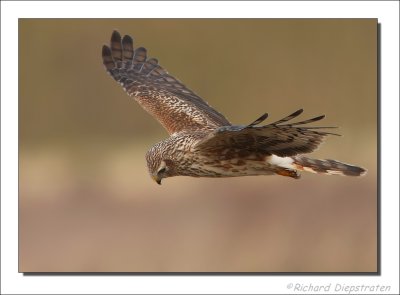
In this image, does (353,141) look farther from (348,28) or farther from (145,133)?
(145,133)

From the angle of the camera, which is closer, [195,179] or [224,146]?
[224,146]

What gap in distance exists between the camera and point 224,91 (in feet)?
40.7

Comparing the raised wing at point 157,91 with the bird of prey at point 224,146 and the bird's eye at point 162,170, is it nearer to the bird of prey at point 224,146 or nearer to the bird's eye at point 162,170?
the bird of prey at point 224,146

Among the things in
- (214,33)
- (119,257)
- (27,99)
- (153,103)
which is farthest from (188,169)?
(27,99)

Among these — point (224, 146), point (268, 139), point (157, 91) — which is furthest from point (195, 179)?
point (268, 139)

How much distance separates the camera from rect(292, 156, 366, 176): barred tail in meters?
7.22

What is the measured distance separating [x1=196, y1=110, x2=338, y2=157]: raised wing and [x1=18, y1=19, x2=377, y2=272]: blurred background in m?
2.09

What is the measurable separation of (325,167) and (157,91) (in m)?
1.61

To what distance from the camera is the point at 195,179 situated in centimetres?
1128

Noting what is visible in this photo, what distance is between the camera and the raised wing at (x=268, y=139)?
674 cm

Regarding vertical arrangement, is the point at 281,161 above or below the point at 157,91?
below

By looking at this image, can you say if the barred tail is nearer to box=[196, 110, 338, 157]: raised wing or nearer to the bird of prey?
the bird of prey

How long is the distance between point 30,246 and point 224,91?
2.83m

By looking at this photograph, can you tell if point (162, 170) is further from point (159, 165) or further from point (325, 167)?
point (325, 167)
